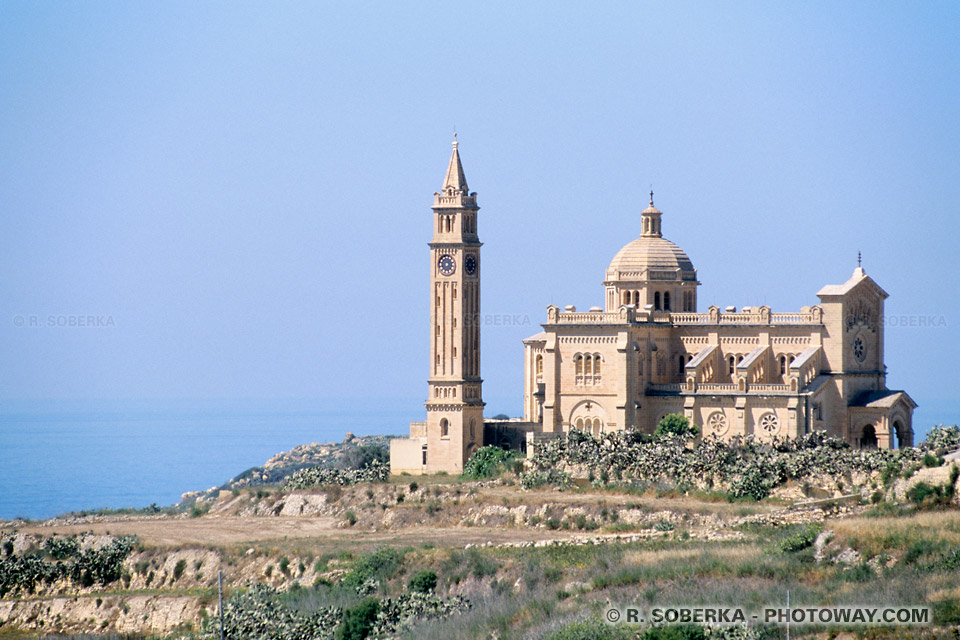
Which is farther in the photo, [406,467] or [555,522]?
[406,467]

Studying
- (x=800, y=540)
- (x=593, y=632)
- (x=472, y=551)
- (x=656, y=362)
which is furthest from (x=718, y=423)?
(x=593, y=632)

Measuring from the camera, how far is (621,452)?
6962 cm

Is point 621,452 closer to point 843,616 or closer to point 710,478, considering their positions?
point 710,478

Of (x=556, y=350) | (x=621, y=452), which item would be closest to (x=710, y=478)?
(x=621, y=452)

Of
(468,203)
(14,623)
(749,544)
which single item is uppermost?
(468,203)

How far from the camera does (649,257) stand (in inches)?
3258

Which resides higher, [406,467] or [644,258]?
[644,258]

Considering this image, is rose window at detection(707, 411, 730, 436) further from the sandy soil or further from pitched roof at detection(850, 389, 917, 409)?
the sandy soil

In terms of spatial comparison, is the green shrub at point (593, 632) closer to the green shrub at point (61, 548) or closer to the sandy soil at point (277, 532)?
the sandy soil at point (277, 532)

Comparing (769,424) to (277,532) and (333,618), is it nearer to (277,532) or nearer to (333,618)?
(277,532)

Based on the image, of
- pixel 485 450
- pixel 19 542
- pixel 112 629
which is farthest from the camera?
pixel 485 450

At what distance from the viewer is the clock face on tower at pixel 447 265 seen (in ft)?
265

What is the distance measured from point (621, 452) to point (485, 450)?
10.2m

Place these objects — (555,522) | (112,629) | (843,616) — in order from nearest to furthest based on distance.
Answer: (843,616) < (112,629) < (555,522)
